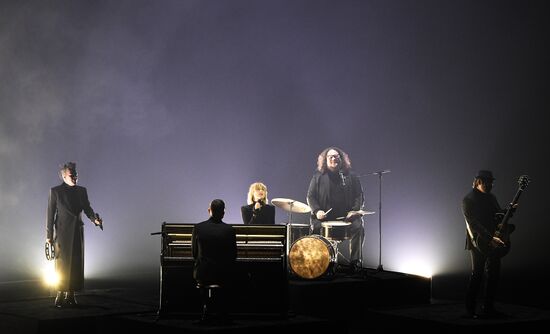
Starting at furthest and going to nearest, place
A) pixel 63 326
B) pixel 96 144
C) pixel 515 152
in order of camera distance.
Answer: pixel 96 144, pixel 515 152, pixel 63 326

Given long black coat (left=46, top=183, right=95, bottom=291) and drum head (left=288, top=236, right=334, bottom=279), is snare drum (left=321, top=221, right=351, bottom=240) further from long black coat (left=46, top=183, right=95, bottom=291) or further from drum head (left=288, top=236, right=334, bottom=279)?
long black coat (left=46, top=183, right=95, bottom=291)

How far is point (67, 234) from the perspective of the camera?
1041 centimetres

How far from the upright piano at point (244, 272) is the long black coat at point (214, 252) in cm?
78

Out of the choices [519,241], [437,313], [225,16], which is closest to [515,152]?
[519,241]

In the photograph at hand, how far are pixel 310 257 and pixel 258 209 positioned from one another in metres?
0.84

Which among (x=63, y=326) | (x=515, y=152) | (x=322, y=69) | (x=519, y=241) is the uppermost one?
(x=322, y=69)

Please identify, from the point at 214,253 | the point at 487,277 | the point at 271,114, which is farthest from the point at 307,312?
the point at 271,114

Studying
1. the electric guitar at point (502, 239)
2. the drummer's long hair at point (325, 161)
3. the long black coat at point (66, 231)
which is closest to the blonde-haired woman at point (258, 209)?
the drummer's long hair at point (325, 161)

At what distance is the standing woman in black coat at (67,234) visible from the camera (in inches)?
408

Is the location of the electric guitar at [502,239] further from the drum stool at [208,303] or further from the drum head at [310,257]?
the drum stool at [208,303]

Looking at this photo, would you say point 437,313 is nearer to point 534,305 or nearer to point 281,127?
point 534,305

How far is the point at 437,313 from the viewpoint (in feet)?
33.7

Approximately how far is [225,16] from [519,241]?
553cm

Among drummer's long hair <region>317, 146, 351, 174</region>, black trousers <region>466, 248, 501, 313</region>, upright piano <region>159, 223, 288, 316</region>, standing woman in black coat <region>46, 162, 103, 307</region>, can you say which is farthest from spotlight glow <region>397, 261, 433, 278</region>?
standing woman in black coat <region>46, 162, 103, 307</region>
